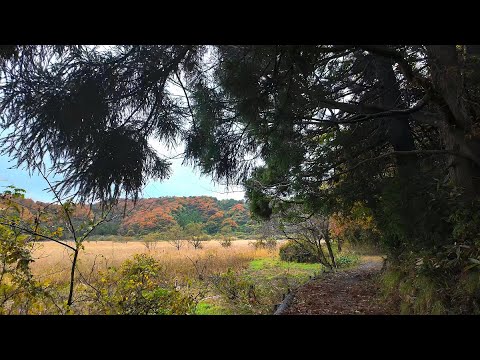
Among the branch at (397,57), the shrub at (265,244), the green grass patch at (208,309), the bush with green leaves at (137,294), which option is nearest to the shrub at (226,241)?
the shrub at (265,244)

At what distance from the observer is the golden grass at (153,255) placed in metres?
1.99

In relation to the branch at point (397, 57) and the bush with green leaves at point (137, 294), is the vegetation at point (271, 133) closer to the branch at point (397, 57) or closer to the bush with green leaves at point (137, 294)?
the branch at point (397, 57)

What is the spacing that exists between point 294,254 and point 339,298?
350 cm

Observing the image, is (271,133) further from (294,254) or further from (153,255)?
(294,254)

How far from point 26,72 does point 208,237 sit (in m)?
4.25

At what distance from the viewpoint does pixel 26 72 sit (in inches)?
36.7

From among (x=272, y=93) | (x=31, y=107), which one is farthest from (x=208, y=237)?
(x=31, y=107)

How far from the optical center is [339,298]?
3.54m

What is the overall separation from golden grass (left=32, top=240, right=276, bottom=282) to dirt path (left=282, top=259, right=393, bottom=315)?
1303 millimetres

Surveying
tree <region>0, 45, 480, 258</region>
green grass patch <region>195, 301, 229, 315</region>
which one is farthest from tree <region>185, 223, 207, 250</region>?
tree <region>0, 45, 480, 258</region>

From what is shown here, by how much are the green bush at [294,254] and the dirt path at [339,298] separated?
205cm

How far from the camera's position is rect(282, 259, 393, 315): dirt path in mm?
2980

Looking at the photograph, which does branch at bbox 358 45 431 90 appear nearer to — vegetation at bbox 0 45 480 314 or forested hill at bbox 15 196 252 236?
vegetation at bbox 0 45 480 314
